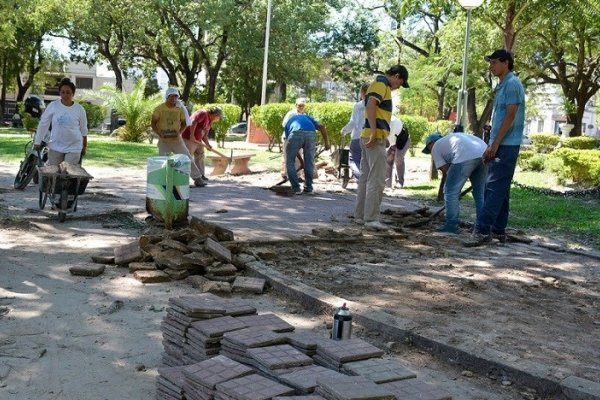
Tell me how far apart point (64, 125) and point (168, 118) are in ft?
6.99

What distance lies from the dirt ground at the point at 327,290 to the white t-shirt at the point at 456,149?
0.92 m

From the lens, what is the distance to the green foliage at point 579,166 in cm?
1689

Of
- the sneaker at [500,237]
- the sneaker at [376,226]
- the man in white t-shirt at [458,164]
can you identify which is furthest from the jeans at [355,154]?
the sneaker at [500,237]

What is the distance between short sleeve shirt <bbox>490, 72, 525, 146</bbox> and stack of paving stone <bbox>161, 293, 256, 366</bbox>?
502cm

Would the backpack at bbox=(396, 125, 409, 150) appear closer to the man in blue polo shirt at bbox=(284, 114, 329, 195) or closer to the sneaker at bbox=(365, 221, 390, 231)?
the man in blue polo shirt at bbox=(284, 114, 329, 195)

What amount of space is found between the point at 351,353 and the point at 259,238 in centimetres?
500

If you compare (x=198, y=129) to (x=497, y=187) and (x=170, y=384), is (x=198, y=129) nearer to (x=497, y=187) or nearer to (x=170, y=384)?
(x=497, y=187)

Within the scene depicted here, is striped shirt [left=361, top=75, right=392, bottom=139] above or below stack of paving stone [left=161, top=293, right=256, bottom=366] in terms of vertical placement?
above

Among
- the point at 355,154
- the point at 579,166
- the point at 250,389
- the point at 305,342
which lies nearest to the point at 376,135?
the point at 355,154

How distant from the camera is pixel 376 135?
939 cm

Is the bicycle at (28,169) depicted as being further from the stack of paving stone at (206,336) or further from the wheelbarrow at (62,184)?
the stack of paving stone at (206,336)

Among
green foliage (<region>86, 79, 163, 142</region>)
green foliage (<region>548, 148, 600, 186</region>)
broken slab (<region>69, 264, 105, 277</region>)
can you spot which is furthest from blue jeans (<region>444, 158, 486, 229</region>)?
green foliage (<region>86, 79, 163, 142</region>)

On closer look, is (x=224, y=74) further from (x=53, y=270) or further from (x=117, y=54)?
(x=53, y=270)

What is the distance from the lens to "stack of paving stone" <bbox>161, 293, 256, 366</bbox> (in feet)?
13.3
